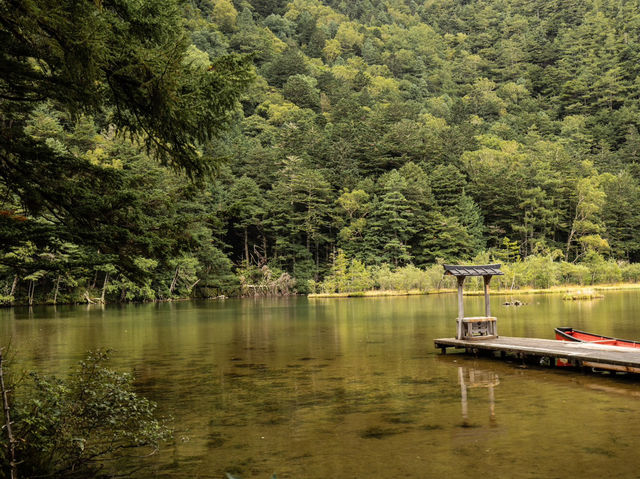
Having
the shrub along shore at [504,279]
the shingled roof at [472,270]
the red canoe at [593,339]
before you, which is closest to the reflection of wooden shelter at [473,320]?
the shingled roof at [472,270]

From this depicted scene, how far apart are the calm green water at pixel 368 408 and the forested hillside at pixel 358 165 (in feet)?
8.75

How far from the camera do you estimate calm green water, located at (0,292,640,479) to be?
21.9 ft

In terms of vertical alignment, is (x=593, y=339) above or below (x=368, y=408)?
above

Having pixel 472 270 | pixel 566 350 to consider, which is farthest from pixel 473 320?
pixel 566 350

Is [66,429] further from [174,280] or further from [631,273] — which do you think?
[631,273]

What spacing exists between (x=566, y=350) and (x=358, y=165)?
5970 cm

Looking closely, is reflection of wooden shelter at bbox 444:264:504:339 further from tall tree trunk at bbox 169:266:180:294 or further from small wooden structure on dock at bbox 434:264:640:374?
tall tree trunk at bbox 169:266:180:294

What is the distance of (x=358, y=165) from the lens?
71.1m

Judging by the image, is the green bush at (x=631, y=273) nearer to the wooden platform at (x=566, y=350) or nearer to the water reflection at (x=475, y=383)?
the wooden platform at (x=566, y=350)

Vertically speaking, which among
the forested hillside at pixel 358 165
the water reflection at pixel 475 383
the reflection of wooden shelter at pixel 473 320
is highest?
the forested hillside at pixel 358 165

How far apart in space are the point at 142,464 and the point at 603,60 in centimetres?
11129

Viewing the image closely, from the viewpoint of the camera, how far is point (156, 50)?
19.8ft

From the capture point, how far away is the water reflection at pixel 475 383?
8.76 metres

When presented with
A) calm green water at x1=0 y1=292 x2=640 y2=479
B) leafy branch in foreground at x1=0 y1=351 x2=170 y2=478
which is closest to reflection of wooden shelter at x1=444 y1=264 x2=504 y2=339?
calm green water at x1=0 y1=292 x2=640 y2=479
